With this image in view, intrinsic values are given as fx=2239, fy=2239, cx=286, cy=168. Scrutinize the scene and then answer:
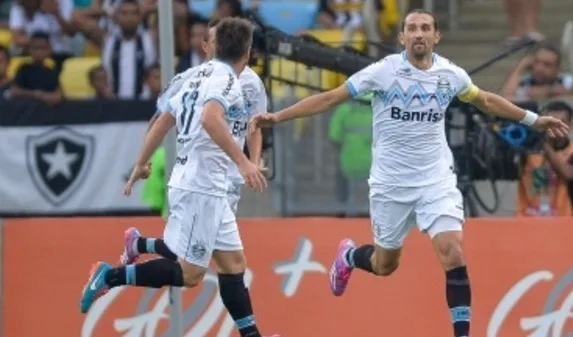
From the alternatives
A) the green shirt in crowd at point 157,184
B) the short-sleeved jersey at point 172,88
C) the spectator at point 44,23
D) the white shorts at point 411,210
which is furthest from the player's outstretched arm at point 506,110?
the spectator at point 44,23

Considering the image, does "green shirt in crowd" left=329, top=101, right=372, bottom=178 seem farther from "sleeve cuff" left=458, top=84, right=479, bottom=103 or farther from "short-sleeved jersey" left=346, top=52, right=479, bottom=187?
"sleeve cuff" left=458, top=84, right=479, bottom=103

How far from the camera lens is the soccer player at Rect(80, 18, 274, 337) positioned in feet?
44.5

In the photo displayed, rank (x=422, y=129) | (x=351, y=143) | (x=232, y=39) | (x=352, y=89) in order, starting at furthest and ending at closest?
1. (x=351, y=143)
2. (x=422, y=129)
3. (x=352, y=89)
4. (x=232, y=39)

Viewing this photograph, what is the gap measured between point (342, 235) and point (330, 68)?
2199mm

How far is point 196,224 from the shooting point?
1374 cm

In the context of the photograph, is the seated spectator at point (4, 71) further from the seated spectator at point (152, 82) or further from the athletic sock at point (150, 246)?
the athletic sock at point (150, 246)

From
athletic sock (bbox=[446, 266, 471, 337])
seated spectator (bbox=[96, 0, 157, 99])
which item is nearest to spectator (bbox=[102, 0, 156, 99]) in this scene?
seated spectator (bbox=[96, 0, 157, 99])

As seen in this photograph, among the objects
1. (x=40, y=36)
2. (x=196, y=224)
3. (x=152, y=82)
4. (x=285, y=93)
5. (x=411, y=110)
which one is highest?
(x=40, y=36)

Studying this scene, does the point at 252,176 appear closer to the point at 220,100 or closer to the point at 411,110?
the point at 220,100

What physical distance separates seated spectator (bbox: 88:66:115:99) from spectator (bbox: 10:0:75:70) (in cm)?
105

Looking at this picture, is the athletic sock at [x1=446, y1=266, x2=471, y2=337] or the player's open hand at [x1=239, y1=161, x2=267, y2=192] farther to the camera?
the athletic sock at [x1=446, y1=266, x2=471, y2=337]

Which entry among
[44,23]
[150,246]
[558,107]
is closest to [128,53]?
[44,23]

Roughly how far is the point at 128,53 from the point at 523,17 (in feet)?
11.5

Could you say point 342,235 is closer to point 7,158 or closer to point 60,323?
point 60,323
